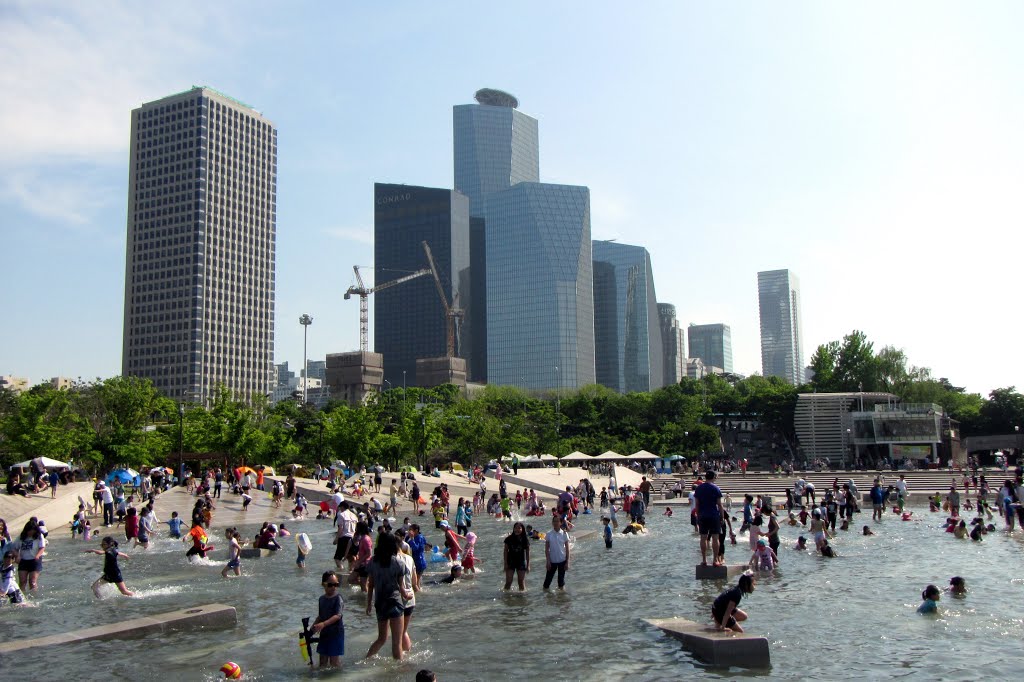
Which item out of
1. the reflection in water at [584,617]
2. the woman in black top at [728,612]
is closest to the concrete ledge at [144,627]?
the reflection in water at [584,617]

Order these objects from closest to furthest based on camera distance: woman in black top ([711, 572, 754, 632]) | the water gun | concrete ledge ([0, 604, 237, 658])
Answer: the water gun → woman in black top ([711, 572, 754, 632]) → concrete ledge ([0, 604, 237, 658])

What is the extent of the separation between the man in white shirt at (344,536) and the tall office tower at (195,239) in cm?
14995

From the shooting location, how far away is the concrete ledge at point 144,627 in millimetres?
13414

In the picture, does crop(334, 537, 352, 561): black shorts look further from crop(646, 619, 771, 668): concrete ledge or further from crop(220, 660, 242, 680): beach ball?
crop(646, 619, 771, 668): concrete ledge

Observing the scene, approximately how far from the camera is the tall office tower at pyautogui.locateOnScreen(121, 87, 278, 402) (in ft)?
546

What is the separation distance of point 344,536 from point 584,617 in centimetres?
863

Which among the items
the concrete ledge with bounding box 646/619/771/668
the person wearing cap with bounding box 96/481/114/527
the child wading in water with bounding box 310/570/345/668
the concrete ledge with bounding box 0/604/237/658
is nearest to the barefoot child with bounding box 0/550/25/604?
the concrete ledge with bounding box 0/604/237/658

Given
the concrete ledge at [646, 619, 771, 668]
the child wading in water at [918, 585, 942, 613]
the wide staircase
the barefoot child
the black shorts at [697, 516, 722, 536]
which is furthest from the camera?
the wide staircase

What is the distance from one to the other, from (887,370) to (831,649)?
109 meters

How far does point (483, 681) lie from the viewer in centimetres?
1126

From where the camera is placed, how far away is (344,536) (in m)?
22.1

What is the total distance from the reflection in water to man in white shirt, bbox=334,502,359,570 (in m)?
0.80

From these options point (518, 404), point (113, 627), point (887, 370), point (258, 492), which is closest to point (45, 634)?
point (113, 627)

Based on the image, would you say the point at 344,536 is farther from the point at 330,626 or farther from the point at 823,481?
the point at 823,481
